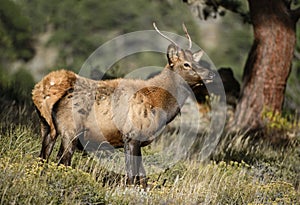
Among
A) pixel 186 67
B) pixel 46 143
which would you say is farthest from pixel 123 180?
pixel 186 67

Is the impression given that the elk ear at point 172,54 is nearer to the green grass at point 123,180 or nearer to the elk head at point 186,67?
the elk head at point 186,67

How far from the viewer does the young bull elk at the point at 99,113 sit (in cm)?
649

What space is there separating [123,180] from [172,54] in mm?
1565

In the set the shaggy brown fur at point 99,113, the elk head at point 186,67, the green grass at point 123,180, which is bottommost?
the green grass at point 123,180

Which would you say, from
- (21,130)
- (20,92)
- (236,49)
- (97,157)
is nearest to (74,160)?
(97,157)

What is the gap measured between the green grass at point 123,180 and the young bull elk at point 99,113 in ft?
1.04

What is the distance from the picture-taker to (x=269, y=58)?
35.1 ft

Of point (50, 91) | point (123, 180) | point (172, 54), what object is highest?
point (172, 54)

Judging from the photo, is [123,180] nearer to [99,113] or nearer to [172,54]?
[99,113]

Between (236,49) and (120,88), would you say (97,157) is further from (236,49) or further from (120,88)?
(236,49)

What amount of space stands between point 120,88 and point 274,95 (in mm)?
4712

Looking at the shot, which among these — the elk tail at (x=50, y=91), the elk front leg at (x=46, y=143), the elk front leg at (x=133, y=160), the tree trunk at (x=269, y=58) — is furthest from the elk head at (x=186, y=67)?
the tree trunk at (x=269, y=58)

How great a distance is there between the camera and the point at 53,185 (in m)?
5.46

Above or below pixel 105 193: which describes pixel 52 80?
above
